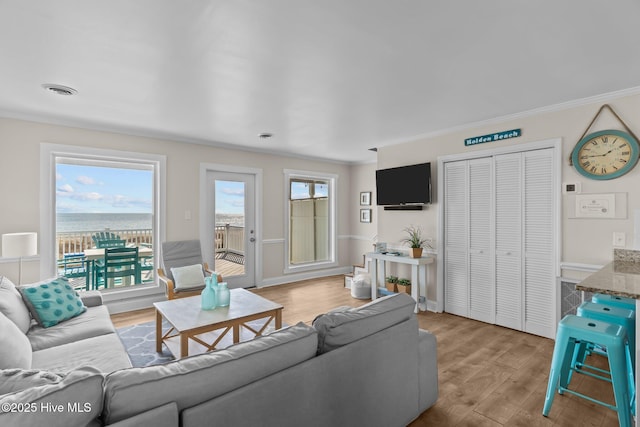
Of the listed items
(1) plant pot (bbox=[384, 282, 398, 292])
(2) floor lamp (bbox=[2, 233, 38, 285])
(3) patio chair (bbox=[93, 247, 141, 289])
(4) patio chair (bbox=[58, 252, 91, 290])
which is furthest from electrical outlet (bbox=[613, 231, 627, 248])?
(4) patio chair (bbox=[58, 252, 91, 290])

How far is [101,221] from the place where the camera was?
413 cm

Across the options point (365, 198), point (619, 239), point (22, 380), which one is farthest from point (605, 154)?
point (22, 380)

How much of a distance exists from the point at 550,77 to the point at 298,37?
209cm

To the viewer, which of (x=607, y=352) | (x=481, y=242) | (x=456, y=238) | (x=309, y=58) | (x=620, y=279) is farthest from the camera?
(x=456, y=238)

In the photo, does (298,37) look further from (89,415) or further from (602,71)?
(602,71)

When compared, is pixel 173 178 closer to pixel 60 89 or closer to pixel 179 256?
pixel 179 256

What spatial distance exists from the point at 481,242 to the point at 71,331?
411cm

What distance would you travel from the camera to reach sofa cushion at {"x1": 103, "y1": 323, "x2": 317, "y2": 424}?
0.99m

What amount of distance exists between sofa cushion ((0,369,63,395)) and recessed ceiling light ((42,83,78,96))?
255 centimetres

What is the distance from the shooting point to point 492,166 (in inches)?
145

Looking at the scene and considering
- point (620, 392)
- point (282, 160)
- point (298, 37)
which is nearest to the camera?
point (620, 392)

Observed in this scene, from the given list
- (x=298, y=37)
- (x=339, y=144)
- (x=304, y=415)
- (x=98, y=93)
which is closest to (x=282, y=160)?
(x=339, y=144)

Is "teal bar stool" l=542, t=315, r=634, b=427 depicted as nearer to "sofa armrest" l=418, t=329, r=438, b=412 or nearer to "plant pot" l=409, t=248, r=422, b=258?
"sofa armrest" l=418, t=329, r=438, b=412

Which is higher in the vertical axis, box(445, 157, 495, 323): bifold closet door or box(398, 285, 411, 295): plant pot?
box(445, 157, 495, 323): bifold closet door
